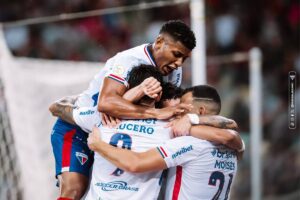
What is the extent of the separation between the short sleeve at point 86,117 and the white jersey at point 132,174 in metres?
0.31

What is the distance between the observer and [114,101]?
4.22m

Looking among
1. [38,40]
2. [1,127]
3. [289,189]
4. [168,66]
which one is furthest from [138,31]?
[168,66]

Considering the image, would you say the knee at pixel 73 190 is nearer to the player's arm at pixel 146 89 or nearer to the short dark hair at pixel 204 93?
the player's arm at pixel 146 89

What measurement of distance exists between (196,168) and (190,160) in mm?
57

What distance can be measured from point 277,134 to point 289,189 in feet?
2.59

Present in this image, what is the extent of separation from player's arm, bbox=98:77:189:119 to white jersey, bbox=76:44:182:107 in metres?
0.05

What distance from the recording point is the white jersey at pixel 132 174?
3988 millimetres

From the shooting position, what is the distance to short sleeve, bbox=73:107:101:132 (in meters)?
4.39

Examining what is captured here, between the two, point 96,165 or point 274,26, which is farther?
point 274,26

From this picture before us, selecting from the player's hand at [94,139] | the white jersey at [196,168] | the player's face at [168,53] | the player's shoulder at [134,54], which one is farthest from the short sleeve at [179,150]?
the player's shoulder at [134,54]

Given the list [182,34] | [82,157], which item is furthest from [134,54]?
[82,157]

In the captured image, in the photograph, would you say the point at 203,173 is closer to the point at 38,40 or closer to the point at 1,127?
the point at 1,127

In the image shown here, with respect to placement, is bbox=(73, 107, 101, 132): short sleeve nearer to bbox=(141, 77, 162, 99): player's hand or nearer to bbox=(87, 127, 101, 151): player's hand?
bbox=(87, 127, 101, 151): player's hand

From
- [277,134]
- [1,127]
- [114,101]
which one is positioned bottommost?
[277,134]
